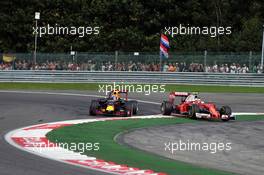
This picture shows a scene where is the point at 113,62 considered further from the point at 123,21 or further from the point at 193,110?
the point at 193,110

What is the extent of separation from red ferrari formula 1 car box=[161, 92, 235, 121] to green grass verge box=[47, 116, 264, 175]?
39 cm

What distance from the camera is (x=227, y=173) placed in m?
9.88

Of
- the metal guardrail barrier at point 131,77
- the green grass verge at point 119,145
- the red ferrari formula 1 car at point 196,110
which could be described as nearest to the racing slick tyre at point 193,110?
the red ferrari formula 1 car at point 196,110

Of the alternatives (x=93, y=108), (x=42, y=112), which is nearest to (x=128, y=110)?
(x=93, y=108)

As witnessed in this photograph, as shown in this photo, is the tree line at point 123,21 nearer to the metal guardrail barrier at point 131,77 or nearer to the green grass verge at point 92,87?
the metal guardrail barrier at point 131,77

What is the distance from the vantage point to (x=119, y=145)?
1299cm

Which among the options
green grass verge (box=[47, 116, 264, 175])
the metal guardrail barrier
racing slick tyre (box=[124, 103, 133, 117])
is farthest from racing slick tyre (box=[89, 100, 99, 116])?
the metal guardrail barrier

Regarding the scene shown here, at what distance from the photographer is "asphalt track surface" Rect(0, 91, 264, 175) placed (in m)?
9.62

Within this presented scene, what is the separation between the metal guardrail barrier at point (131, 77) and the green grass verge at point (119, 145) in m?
15.2

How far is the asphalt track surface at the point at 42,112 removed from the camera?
379 inches

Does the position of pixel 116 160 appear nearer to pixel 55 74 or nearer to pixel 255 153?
pixel 255 153

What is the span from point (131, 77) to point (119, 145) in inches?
929

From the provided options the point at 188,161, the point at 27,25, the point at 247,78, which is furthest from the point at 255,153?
the point at 27,25

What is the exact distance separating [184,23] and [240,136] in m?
42.0
